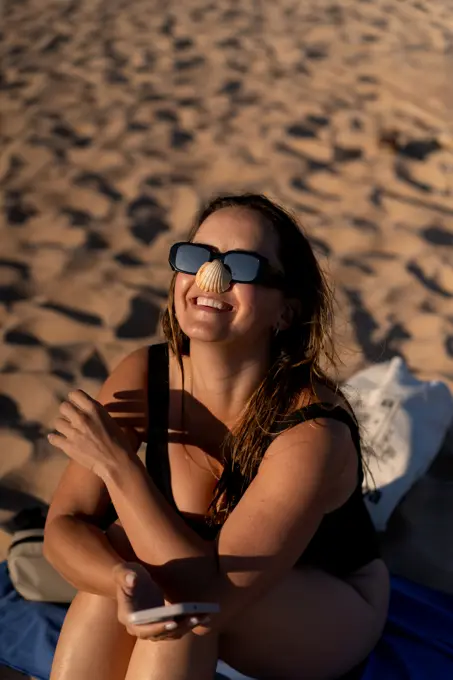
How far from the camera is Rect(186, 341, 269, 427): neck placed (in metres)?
1.82

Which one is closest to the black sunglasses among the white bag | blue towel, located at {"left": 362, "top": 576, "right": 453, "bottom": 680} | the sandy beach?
the white bag

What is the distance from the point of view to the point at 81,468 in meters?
1.89

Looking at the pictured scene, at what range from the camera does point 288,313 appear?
1859 millimetres

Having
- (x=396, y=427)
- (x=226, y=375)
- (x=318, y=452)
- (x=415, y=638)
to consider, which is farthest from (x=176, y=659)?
(x=396, y=427)

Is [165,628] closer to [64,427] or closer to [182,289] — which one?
[64,427]

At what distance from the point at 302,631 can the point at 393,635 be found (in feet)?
1.78

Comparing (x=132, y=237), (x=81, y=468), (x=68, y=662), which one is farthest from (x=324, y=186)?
(x=68, y=662)

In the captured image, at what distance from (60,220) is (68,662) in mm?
2859

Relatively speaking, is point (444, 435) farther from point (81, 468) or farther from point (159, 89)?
point (159, 89)

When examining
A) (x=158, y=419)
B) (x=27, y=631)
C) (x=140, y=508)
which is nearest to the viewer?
(x=140, y=508)

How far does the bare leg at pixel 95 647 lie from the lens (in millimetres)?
1734

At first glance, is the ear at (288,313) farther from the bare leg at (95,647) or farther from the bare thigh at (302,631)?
the bare leg at (95,647)

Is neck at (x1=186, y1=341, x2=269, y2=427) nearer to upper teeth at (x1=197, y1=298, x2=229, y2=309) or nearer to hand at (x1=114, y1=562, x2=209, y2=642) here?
upper teeth at (x1=197, y1=298, x2=229, y2=309)

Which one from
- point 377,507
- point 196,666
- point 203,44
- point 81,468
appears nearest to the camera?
point 196,666
